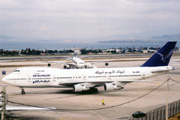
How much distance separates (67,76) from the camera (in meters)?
48.7

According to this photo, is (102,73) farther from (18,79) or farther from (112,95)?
(18,79)

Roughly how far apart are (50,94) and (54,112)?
1350 centimetres

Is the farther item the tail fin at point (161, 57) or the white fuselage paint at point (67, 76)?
the tail fin at point (161, 57)

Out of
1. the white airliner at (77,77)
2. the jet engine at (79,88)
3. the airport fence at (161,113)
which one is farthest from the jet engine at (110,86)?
the airport fence at (161,113)

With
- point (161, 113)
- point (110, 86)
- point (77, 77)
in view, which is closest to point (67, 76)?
point (77, 77)

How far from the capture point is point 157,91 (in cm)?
5178

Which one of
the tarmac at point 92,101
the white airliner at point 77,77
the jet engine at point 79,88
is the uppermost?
the white airliner at point 77,77

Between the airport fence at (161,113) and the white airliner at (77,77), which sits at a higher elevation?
the white airliner at (77,77)

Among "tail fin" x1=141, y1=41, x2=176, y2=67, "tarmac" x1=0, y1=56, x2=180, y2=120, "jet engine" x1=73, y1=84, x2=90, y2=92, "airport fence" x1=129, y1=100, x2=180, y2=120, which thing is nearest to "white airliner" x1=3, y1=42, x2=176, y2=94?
"jet engine" x1=73, y1=84, x2=90, y2=92

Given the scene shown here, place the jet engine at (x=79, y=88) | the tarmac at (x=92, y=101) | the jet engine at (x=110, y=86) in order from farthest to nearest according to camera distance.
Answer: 1. the jet engine at (x=79, y=88)
2. the jet engine at (x=110, y=86)
3. the tarmac at (x=92, y=101)

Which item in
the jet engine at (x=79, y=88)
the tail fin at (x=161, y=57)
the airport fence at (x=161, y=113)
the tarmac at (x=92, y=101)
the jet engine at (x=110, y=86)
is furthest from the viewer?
the tail fin at (x=161, y=57)

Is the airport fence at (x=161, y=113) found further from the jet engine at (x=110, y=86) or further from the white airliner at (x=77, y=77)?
the white airliner at (x=77, y=77)

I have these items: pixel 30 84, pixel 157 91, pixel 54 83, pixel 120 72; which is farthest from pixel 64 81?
pixel 157 91

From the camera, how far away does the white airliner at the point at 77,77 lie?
47.0m
